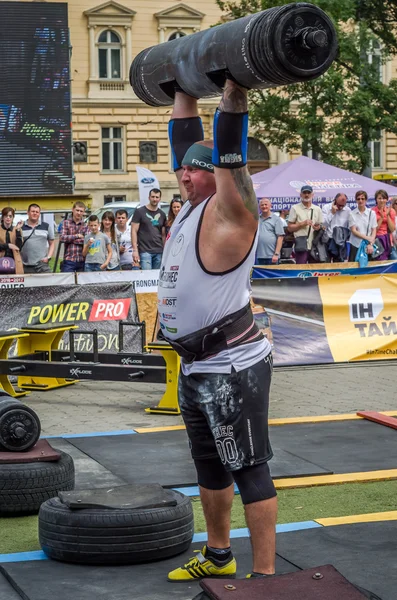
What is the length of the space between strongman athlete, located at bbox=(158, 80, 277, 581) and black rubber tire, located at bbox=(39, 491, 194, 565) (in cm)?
43

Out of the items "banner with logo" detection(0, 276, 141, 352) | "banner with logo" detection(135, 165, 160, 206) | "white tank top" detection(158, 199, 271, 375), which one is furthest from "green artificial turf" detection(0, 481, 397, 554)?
"banner with logo" detection(135, 165, 160, 206)

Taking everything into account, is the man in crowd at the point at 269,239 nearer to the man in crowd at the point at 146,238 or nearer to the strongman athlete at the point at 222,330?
the man in crowd at the point at 146,238

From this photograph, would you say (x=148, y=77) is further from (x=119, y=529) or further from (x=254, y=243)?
(x=119, y=529)

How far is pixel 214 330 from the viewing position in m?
4.29

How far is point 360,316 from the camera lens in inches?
459

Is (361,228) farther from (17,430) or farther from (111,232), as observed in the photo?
(17,430)

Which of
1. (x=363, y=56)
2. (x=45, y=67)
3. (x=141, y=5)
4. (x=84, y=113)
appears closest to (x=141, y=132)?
(x=84, y=113)

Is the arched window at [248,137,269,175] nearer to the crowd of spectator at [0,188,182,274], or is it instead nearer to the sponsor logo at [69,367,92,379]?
the crowd of spectator at [0,188,182,274]

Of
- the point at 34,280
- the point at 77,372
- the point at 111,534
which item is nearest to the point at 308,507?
the point at 111,534

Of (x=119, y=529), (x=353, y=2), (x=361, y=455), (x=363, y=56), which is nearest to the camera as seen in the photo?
(x=119, y=529)

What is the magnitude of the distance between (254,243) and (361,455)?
321 centimetres

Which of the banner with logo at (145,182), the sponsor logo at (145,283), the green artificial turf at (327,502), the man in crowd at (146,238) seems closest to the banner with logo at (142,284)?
the sponsor logo at (145,283)

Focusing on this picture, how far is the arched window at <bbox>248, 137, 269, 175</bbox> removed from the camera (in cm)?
4859

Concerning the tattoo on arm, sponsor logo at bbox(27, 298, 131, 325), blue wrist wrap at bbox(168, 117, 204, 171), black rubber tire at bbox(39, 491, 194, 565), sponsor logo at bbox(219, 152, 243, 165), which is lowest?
black rubber tire at bbox(39, 491, 194, 565)
